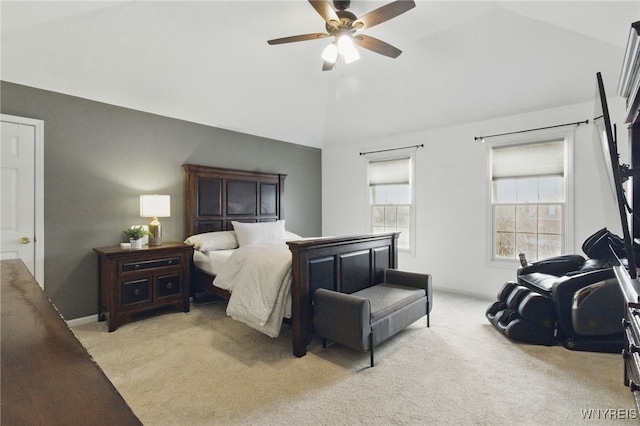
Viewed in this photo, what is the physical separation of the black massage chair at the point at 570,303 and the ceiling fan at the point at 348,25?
2.63 metres

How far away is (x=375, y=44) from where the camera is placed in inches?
111

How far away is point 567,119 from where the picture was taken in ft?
12.6

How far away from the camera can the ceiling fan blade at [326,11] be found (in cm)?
228

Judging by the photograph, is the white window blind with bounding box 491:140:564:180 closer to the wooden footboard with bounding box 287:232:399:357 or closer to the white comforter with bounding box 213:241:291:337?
the wooden footboard with bounding box 287:232:399:357

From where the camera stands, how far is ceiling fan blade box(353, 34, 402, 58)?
274 centimetres

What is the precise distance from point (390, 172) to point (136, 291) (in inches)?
165

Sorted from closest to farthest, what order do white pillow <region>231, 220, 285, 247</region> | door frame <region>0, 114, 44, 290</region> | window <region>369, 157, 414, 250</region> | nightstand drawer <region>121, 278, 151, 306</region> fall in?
door frame <region>0, 114, 44, 290</region> → nightstand drawer <region>121, 278, 151, 306</region> → white pillow <region>231, 220, 285, 247</region> → window <region>369, 157, 414, 250</region>

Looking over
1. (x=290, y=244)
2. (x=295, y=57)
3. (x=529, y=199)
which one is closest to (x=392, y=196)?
(x=529, y=199)

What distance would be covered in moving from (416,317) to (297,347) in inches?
49.4

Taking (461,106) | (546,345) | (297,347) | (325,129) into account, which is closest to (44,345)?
(297,347)

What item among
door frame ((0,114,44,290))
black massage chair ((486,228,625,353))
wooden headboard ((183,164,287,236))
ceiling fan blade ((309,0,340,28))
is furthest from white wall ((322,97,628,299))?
door frame ((0,114,44,290))

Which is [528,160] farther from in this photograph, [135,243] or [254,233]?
[135,243]

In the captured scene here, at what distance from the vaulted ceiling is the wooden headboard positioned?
0.81m

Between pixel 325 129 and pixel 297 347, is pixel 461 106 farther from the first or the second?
pixel 297 347
